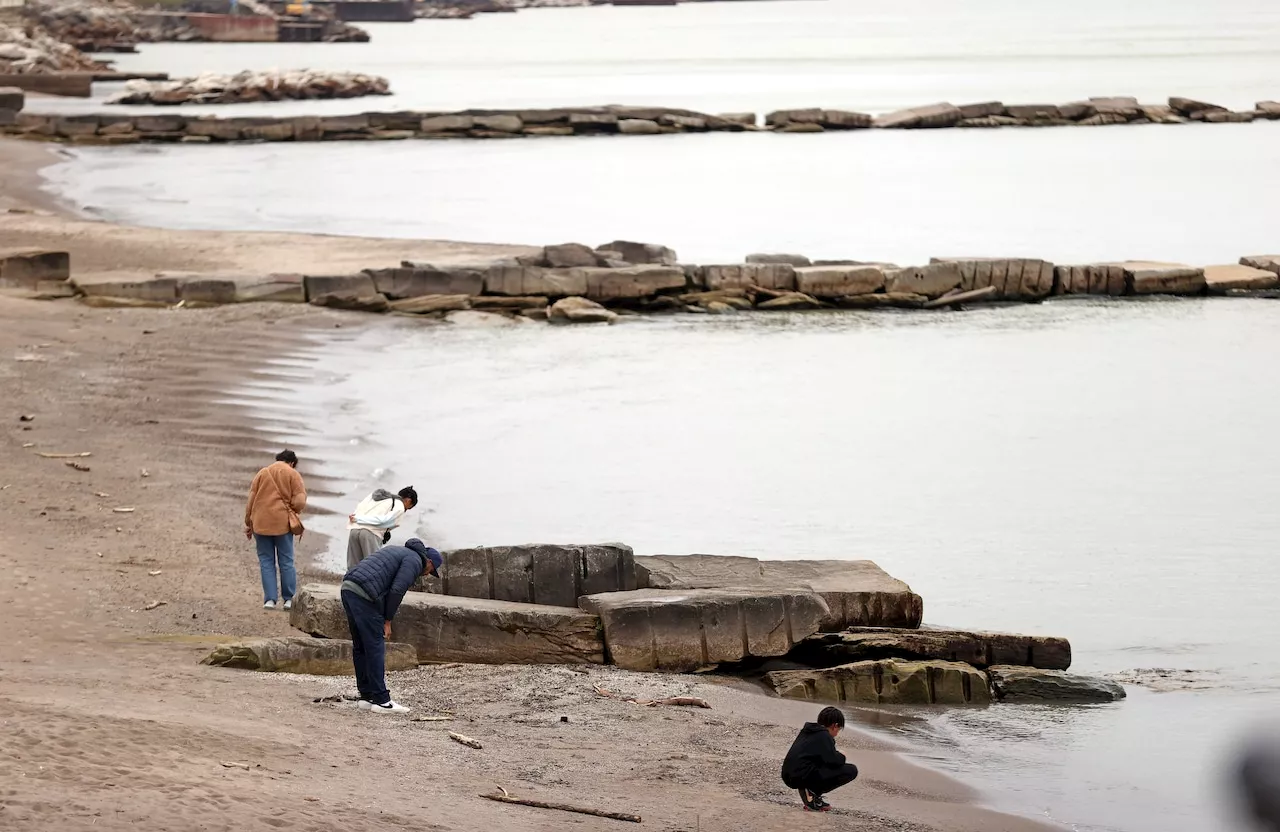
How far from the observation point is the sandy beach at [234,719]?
22.3ft

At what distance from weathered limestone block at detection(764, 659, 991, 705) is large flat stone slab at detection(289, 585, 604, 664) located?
1.25 meters

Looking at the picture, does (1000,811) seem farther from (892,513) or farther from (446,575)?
(892,513)

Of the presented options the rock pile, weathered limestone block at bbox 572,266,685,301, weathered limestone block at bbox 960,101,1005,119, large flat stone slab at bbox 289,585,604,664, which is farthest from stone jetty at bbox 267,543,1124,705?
the rock pile

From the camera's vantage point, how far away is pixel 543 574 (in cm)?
1105

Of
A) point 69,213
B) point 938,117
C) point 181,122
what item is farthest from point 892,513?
point 938,117

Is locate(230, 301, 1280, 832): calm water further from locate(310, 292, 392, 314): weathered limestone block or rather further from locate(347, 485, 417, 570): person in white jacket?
locate(347, 485, 417, 570): person in white jacket

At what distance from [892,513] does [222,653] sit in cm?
782

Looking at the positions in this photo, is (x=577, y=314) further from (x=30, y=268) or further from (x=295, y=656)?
(x=295, y=656)

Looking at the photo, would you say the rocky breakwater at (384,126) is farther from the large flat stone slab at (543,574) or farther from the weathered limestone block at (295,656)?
the weathered limestone block at (295,656)

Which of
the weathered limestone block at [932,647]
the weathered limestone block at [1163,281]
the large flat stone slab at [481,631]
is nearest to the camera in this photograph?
the large flat stone slab at [481,631]

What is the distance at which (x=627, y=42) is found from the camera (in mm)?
131250

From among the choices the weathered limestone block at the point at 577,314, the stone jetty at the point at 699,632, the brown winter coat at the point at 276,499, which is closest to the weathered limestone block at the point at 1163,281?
the weathered limestone block at the point at 577,314

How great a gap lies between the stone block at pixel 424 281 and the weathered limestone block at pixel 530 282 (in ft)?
0.60

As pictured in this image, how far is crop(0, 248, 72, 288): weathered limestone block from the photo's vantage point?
2369 centimetres
